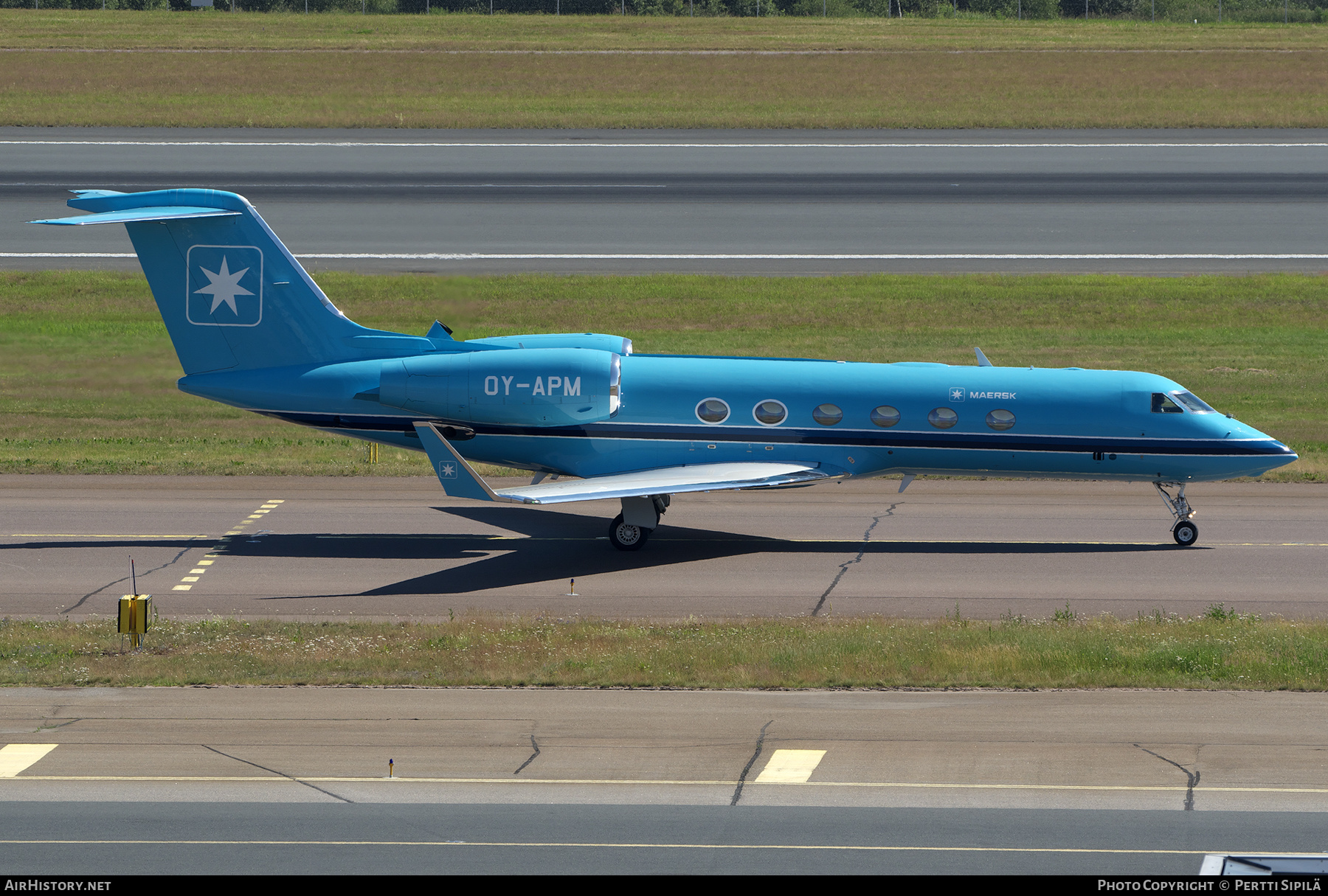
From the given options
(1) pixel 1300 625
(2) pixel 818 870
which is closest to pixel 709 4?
(1) pixel 1300 625

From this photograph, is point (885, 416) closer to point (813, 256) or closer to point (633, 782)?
point (633, 782)

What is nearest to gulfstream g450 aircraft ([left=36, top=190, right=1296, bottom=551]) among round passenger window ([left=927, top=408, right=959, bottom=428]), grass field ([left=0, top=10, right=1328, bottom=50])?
round passenger window ([left=927, top=408, right=959, bottom=428])

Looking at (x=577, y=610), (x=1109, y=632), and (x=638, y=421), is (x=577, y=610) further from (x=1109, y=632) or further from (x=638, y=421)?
(x=1109, y=632)

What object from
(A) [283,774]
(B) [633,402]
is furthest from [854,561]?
(A) [283,774]

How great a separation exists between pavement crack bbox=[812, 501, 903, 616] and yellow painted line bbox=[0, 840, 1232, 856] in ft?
29.7

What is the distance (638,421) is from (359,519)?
20.9 feet

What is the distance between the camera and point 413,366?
→ 26.8m

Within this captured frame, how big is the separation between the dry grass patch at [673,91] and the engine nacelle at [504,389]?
45.2 m

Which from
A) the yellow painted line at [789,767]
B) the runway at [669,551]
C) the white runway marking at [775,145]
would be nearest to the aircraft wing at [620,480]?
→ the runway at [669,551]

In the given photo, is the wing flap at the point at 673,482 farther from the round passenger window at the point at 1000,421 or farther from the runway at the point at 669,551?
the round passenger window at the point at 1000,421

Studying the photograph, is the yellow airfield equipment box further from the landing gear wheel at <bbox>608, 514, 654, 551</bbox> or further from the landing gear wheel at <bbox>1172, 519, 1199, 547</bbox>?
the landing gear wheel at <bbox>1172, 519, 1199, 547</bbox>

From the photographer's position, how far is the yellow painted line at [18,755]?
15445 mm

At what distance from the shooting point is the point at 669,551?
2670 cm

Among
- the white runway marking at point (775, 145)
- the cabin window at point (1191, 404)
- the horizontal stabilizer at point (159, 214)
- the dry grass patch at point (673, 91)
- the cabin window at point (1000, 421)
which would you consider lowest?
the cabin window at point (1000, 421)
